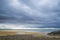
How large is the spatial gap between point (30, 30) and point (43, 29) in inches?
10.8

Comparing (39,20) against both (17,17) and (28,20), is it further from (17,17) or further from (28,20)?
(17,17)

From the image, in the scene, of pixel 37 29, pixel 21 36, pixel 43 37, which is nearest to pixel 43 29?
pixel 37 29

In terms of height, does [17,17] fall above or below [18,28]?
above

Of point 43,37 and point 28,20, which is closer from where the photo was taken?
point 43,37

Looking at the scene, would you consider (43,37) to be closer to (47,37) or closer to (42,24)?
(47,37)

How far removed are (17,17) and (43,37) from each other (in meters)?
0.80

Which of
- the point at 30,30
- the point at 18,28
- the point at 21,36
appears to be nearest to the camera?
the point at 21,36

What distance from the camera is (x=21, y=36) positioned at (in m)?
2.14

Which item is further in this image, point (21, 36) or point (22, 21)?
point (22, 21)

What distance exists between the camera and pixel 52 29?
253cm

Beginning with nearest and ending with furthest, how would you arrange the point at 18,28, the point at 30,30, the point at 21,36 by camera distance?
the point at 21,36, the point at 30,30, the point at 18,28

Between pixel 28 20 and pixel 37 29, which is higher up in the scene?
pixel 28 20

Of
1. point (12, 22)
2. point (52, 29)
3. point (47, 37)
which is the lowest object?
point (47, 37)

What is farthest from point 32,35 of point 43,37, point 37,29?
point 37,29
